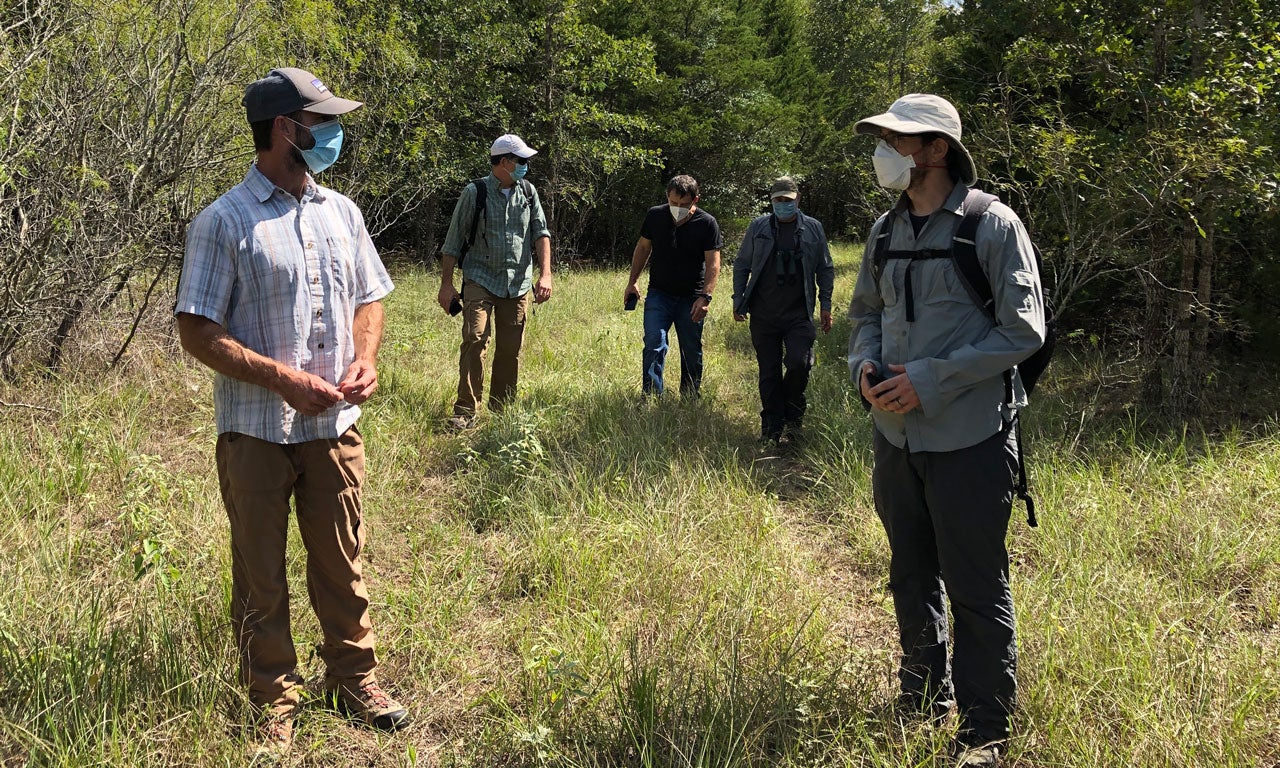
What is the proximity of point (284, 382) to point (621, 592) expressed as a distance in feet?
5.88

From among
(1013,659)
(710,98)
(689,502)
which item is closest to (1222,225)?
(689,502)

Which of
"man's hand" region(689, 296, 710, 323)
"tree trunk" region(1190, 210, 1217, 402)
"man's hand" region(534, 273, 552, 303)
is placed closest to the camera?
"tree trunk" region(1190, 210, 1217, 402)

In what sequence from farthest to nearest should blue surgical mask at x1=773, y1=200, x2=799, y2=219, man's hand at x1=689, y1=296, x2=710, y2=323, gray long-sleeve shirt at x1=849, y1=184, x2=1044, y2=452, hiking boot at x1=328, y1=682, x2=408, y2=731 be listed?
man's hand at x1=689, y1=296, x2=710, y2=323 → blue surgical mask at x1=773, y1=200, x2=799, y2=219 → hiking boot at x1=328, y1=682, x2=408, y2=731 → gray long-sleeve shirt at x1=849, y1=184, x2=1044, y2=452

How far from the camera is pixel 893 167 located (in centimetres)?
267

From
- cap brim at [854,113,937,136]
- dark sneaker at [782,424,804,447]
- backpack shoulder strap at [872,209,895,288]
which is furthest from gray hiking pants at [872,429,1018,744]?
dark sneaker at [782,424,804,447]

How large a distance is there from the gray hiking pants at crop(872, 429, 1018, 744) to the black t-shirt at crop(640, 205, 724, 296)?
4.13m

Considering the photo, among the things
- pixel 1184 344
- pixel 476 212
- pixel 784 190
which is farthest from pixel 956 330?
pixel 1184 344

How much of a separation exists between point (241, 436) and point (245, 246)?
0.59 m

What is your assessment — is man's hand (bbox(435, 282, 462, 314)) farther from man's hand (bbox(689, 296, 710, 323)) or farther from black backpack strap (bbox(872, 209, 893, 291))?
black backpack strap (bbox(872, 209, 893, 291))

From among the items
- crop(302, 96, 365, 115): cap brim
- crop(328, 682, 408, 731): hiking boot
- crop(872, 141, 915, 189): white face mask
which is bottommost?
crop(328, 682, 408, 731): hiking boot

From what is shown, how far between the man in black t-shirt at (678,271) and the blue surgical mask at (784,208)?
68 centimetres

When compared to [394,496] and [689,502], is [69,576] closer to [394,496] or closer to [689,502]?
[394,496]

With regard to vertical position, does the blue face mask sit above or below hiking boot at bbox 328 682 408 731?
above

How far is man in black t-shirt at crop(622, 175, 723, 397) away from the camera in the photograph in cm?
672
